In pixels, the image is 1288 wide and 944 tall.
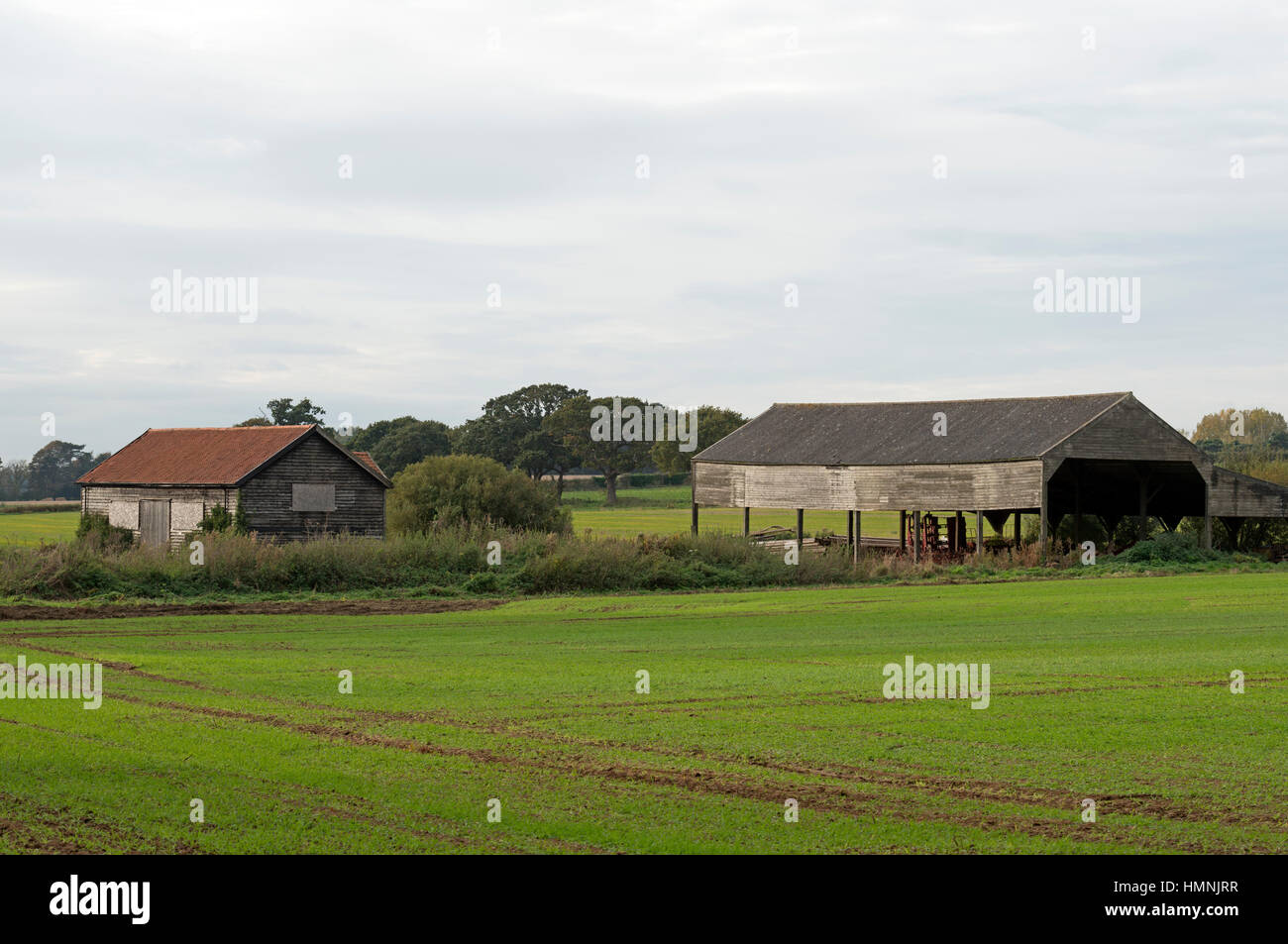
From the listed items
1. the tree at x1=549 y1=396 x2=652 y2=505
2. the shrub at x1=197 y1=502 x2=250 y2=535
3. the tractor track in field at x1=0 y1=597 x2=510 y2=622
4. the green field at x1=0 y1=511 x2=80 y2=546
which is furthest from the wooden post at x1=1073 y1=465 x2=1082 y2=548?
the tree at x1=549 y1=396 x2=652 y2=505

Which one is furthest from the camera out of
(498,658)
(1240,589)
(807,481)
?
(807,481)

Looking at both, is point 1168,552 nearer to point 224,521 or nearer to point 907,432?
point 907,432

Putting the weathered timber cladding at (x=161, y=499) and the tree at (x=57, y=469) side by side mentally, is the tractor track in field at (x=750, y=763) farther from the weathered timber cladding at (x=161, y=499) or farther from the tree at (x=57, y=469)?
the tree at (x=57, y=469)

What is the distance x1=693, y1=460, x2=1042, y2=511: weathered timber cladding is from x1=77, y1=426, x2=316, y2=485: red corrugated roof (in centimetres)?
1930

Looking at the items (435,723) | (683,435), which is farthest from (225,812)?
(683,435)

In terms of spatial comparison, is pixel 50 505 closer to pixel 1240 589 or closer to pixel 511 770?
pixel 1240 589

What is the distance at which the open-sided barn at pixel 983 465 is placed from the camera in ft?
165

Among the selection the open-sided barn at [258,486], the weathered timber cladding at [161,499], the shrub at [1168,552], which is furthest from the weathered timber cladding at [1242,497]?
the weathered timber cladding at [161,499]

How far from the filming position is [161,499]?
5244 cm

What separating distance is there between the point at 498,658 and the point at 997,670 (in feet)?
26.9

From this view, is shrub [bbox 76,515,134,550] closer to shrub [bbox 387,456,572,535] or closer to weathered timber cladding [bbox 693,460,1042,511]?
shrub [bbox 387,456,572,535]

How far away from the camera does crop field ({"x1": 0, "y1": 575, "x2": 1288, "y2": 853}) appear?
10211 millimetres
